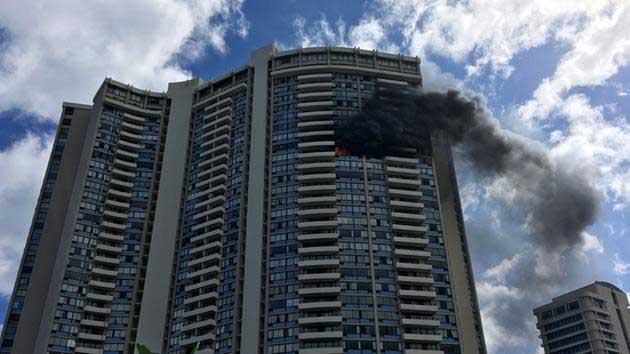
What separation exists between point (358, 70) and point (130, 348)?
6743 centimetres

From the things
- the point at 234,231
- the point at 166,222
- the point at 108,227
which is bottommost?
the point at 234,231

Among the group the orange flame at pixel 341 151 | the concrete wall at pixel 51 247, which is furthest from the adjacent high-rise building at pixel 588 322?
the concrete wall at pixel 51 247

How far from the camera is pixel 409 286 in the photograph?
101000mm

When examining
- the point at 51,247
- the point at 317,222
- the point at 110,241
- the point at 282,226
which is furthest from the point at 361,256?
the point at 51,247

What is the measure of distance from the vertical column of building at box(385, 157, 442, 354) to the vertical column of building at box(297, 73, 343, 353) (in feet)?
33.4

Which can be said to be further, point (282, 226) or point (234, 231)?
point (234, 231)

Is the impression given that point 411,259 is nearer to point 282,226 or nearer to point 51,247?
point 282,226

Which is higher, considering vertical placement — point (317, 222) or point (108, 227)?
point (108, 227)

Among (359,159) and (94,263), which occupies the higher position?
(359,159)

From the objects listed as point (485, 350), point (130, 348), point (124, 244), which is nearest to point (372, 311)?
point (485, 350)

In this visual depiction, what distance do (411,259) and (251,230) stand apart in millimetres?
27363

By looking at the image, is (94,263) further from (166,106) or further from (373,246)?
(373,246)

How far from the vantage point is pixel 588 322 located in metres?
162

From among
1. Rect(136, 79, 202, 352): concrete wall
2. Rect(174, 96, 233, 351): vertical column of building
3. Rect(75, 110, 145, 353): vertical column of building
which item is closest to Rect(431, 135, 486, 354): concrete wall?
Rect(174, 96, 233, 351): vertical column of building
